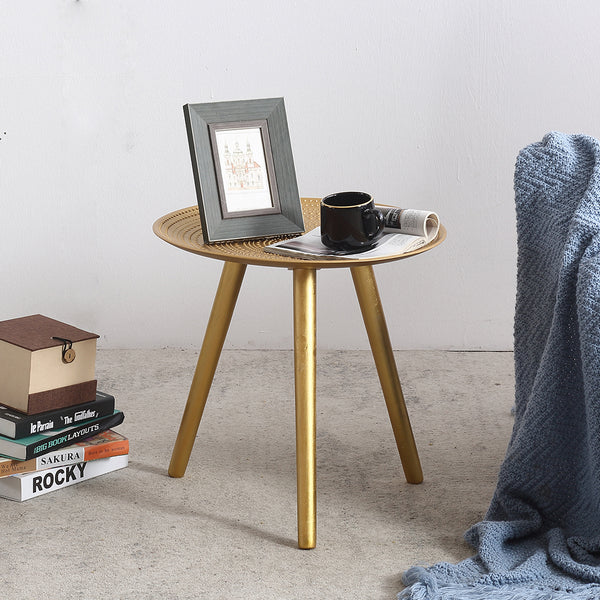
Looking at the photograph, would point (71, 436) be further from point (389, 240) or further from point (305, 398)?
point (389, 240)

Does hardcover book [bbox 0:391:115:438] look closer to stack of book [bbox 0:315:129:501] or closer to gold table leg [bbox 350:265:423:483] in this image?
stack of book [bbox 0:315:129:501]

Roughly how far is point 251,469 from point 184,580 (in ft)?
1.14

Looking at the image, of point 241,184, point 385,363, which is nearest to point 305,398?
point 385,363

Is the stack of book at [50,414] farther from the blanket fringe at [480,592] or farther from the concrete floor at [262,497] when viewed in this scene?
the blanket fringe at [480,592]

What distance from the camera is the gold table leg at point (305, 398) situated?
4.17 ft

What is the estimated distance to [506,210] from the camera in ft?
6.69

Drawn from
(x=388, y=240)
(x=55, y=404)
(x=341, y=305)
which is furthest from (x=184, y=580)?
(x=341, y=305)

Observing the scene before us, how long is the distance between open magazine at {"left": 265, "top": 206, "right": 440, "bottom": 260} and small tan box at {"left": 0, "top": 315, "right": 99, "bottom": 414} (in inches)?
15.7

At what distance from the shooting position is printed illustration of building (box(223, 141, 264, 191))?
53.0 inches

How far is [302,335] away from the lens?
1272 millimetres

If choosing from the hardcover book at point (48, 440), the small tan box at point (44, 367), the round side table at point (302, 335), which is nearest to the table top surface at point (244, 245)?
the round side table at point (302, 335)

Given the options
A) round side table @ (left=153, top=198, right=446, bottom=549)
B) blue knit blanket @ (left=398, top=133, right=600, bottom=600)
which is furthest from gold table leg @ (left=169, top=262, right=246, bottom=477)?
blue knit blanket @ (left=398, top=133, right=600, bottom=600)

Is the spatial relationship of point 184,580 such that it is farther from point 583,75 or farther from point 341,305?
point 583,75

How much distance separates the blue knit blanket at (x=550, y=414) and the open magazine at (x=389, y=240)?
0.14 m
